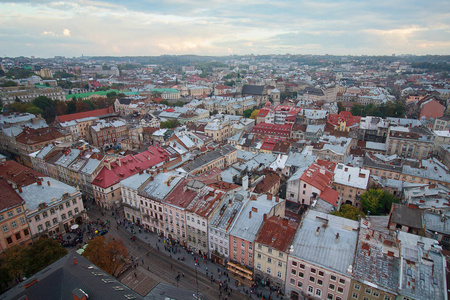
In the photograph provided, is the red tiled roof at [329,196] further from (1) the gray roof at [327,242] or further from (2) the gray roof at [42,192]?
(2) the gray roof at [42,192]

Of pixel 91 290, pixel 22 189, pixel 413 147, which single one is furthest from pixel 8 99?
pixel 413 147

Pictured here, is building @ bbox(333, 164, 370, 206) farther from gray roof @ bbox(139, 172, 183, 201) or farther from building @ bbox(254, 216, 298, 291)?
gray roof @ bbox(139, 172, 183, 201)

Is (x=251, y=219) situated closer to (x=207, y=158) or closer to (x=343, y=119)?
(x=207, y=158)

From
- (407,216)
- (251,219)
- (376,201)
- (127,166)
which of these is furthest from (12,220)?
(407,216)

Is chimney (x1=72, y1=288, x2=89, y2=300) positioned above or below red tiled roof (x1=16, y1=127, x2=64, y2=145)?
above

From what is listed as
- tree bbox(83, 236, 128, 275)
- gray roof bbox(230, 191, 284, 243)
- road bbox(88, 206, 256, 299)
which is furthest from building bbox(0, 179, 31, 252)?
gray roof bbox(230, 191, 284, 243)

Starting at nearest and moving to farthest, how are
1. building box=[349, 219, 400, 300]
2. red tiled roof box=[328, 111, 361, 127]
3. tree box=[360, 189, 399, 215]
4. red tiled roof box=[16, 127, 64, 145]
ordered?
building box=[349, 219, 400, 300], tree box=[360, 189, 399, 215], red tiled roof box=[16, 127, 64, 145], red tiled roof box=[328, 111, 361, 127]

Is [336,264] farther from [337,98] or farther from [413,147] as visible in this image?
[337,98]
